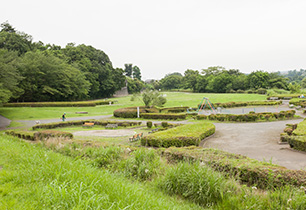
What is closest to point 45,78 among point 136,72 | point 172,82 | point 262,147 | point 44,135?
point 44,135

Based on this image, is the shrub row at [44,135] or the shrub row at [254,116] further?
the shrub row at [254,116]

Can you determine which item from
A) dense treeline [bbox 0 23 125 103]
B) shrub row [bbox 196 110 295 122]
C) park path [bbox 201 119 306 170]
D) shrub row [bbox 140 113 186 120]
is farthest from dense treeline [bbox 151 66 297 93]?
park path [bbox 201 119 306 170]

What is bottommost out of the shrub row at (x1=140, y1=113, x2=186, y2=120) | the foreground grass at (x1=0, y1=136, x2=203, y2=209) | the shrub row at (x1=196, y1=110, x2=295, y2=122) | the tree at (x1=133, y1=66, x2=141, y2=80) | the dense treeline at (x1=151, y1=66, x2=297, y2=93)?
the shrub row at (x1=140, y1=113, x2=186, y2=120)

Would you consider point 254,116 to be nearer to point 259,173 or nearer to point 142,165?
point 259,173

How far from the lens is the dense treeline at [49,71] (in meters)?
35.3

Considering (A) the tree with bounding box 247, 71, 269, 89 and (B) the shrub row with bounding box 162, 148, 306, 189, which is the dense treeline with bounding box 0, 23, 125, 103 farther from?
(A) the tree with bounding box 247, 71, 269, 89

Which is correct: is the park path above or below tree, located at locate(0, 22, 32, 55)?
below

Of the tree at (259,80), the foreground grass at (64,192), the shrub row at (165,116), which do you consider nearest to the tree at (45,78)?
the shrub row at (165,116)

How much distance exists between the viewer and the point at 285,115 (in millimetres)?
20828

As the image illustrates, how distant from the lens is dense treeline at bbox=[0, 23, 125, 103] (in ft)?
116

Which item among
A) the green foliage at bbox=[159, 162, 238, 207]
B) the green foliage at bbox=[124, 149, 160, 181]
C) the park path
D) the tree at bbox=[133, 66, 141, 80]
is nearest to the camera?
the green foliage at bbox=[159, 162, 238, 207]

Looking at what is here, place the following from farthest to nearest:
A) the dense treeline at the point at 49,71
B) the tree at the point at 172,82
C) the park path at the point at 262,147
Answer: the tree at the point at 172,82 → the dense treeline at the point at 49,71 → the park path at the point at 262,147

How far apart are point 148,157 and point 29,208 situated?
368 cm

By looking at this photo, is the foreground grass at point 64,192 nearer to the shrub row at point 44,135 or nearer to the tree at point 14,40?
the shrub row at point 44,135
